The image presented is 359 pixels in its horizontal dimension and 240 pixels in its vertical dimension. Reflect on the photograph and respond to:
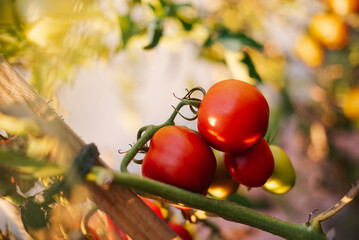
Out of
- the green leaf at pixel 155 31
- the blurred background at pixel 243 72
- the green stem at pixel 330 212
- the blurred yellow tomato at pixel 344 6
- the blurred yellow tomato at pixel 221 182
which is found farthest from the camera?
the blurred yellow tomato at pixel 344 6

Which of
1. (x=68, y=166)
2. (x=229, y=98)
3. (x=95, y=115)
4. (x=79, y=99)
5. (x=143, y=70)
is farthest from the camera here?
(x=95, y=115)

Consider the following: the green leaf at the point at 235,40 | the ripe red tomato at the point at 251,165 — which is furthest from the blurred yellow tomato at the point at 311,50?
the ripe red tomato at the point at 251,165

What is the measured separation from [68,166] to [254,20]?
1.05 meters

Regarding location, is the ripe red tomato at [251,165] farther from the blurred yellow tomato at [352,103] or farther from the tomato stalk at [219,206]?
the blurred yellow tomato at [352,103]

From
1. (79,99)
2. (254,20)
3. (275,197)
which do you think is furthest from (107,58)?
(275,197)

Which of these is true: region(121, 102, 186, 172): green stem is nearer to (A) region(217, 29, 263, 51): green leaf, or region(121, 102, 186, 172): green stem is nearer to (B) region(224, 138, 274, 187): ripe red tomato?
(B) region(224, 138, 274, 187): ripe red tomato

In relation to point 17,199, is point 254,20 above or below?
below

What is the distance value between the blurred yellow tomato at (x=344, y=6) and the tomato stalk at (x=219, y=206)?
2.84ft

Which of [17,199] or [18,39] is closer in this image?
[17,199]

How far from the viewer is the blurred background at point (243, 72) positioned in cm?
68

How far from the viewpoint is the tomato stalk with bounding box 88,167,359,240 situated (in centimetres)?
28

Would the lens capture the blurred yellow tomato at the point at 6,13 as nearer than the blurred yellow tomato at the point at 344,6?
Yes

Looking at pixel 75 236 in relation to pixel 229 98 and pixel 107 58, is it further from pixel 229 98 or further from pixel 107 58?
pixel 107 58

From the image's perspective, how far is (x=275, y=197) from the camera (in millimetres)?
1309
